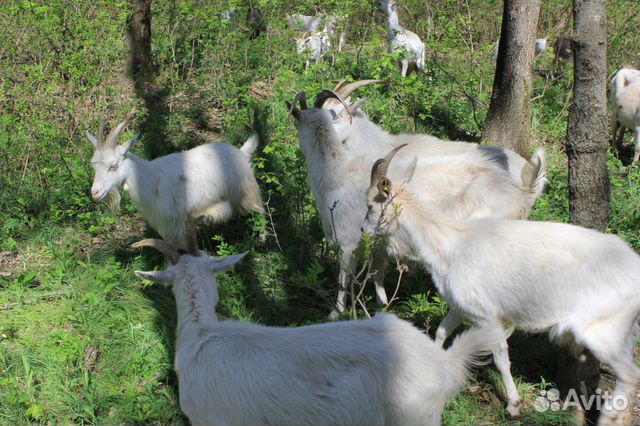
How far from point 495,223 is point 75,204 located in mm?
4474

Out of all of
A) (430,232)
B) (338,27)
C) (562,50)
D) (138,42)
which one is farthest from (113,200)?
(562,50)

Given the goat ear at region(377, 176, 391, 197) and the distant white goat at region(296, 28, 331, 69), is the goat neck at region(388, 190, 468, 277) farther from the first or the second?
the distant white goat at region(296, 28, 331, 69)

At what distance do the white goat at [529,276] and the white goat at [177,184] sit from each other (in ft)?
7.55

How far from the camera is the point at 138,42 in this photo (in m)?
8.55

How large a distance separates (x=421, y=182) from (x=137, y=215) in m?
3.24

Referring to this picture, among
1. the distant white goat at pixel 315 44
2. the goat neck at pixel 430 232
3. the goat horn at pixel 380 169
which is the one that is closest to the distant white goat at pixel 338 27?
the distant white goat at pixel 315 44

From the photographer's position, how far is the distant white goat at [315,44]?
922cm

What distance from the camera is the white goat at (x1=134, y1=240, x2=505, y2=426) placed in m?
2.97

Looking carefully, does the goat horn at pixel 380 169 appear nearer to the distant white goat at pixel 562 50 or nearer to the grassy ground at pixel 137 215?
the grassy ground at pixel 137 215

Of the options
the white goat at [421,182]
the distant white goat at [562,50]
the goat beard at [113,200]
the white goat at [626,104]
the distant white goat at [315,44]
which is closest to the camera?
the white goat at [421,182]

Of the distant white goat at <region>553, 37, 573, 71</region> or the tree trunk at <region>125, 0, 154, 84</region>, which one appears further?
the distant white goat at <region>553, 37, 573, 71</region>

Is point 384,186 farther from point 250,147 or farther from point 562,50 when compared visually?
point 562,50

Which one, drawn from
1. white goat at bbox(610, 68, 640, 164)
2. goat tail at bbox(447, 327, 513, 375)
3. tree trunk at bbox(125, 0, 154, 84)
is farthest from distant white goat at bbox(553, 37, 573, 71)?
goat tail at bbox(447, 327, 513, 375)

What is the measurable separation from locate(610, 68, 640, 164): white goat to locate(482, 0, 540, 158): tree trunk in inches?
77.5
